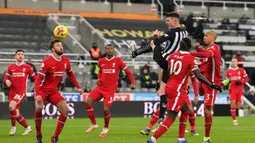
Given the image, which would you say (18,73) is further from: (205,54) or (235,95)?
(235,95)

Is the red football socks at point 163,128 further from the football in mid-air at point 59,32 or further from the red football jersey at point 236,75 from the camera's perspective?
the red football jersey at point 236,75

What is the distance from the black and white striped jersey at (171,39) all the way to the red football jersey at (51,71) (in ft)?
7.88

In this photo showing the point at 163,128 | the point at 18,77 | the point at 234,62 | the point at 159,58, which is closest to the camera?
the point at 163,128

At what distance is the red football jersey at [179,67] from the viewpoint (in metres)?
14.6

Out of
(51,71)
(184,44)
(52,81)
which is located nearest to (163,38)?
(184,44)

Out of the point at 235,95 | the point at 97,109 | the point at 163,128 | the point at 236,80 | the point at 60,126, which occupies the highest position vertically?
the point at 163,128

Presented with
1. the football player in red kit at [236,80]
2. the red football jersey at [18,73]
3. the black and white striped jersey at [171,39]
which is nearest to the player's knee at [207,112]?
the black and white striped jersey at [171,39]

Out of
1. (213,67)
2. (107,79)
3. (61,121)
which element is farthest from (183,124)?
(107,79)

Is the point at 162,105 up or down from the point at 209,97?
down

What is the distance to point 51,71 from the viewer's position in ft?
52.4

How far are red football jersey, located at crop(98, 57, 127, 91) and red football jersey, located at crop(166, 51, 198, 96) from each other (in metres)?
6.07

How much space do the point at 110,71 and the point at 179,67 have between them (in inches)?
249

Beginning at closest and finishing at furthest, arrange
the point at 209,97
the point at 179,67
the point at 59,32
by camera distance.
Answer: the point at 179,67
the point at 59,32
the point at 209,97

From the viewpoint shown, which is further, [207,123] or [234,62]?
[234,62]
